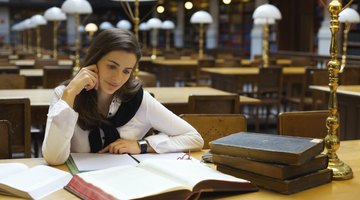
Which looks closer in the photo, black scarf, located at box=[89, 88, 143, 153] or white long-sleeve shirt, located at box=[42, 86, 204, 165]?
white long-sleeve shirt, located at box=[42, 86, 204, 165]

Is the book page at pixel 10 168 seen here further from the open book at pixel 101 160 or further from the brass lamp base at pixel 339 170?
the brass lamp base at pixel 339 170

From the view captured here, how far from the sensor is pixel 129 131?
7.29ft

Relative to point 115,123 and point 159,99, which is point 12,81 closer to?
point 159,99

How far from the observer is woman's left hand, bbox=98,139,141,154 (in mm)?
2037

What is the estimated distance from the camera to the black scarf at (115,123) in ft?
6.95

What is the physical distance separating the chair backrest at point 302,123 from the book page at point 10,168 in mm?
1185

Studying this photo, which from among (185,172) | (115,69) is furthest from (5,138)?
(185,172)

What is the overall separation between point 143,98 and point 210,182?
0.83 meters

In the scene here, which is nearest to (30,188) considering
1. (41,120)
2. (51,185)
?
(51,185)

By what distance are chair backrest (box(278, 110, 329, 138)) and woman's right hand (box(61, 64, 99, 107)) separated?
0.88 metres

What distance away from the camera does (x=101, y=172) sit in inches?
61.9

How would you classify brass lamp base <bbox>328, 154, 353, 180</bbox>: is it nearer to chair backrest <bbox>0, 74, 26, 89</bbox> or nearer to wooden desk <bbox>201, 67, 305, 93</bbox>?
chair backrest <bbox>0, 74, 26, 89</bbox>

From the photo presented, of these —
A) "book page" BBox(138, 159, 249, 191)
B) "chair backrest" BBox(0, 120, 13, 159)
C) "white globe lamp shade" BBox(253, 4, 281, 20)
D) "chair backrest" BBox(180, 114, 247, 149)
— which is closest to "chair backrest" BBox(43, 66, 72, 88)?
"white globe lamp shade" BBox(253, 4, 281, 20)

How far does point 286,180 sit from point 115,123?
2.78 feet
